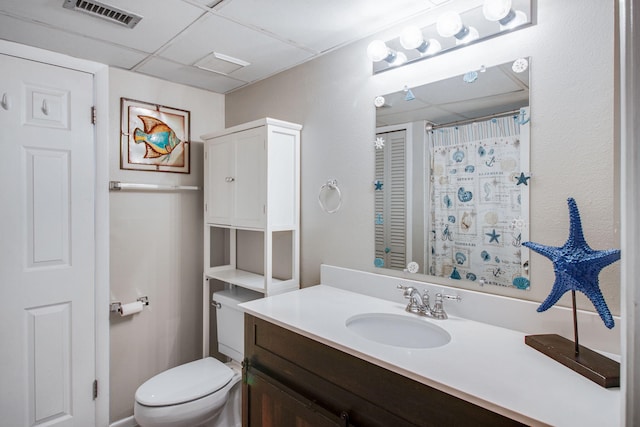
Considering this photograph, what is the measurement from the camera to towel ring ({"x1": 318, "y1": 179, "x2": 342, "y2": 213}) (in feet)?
6.29

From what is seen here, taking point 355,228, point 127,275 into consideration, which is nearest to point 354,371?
point 355,228

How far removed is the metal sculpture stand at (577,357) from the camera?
89 centimetres

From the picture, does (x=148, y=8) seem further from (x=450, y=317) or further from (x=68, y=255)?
(x=450, y=317)

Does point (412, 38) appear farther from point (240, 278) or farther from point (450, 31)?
point (240, 278)

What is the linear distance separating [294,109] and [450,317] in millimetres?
1465

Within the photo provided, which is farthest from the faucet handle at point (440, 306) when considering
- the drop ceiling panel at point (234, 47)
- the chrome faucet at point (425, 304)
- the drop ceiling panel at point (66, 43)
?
the drop ceiling panel at point (66, 43)

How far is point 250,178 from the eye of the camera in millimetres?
2033

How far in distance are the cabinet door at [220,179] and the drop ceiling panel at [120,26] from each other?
650 mm

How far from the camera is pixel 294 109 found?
85.5 inches

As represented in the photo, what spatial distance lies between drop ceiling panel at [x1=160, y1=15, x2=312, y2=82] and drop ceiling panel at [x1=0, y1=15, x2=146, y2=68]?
237 mm

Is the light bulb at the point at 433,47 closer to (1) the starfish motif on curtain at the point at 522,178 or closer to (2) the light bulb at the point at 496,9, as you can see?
(2) the light bulb at the point at 496,9

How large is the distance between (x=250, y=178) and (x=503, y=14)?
1.40 m

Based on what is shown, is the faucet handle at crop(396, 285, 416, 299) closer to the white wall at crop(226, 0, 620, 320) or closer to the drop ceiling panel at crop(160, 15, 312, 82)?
the white wall at crop(226, 0, 620, 320)

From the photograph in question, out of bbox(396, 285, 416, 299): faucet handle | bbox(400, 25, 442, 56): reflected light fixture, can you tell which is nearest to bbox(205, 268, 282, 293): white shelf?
bbox(396, 285, 416, 299): faucet handle
